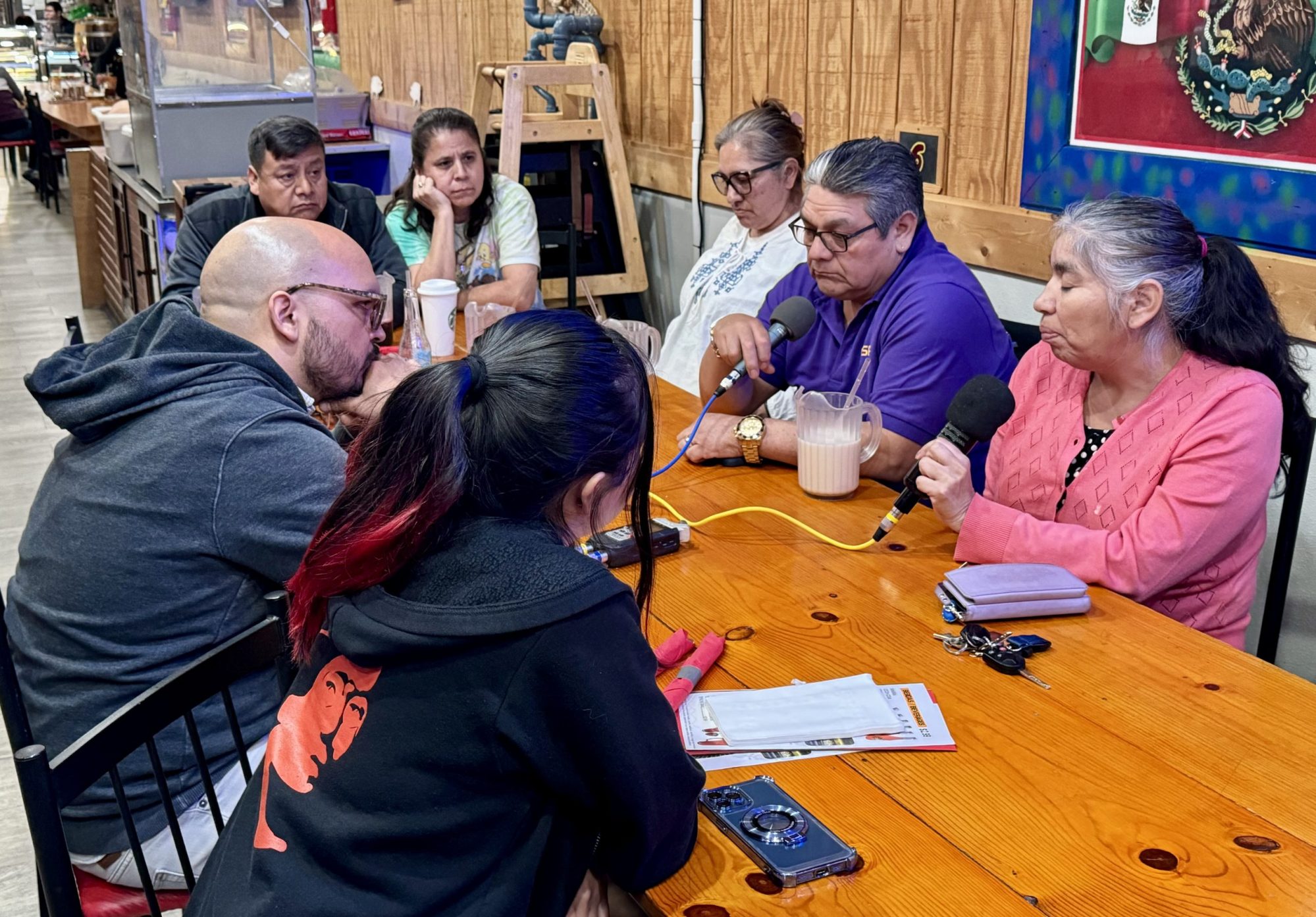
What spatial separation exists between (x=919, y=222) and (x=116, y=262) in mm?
5302

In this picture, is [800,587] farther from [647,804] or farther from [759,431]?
[647,804]

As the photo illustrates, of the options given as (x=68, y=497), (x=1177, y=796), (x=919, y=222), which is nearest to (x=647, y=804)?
(x=1177, y=796)

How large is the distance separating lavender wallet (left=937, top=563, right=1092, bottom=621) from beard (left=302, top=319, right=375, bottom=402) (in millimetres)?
1017

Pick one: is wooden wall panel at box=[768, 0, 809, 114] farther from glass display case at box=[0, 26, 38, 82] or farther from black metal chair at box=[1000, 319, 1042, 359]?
glass display case at box=[0, 26, 38, 82]

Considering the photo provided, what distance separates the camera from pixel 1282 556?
215 cm

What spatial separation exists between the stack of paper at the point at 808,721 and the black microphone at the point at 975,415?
0.46m

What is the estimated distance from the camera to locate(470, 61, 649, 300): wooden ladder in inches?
179

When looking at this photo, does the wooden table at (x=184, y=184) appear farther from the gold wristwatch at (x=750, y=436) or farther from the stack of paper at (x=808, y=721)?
the stack of paper at (x=808, y=721)

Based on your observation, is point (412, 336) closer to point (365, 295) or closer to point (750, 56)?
point (365, 295)

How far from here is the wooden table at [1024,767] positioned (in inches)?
45.8

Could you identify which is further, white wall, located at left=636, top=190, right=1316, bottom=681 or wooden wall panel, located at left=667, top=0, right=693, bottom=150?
wooden wall panel, located at left=667, top=0, right=693, bottom=150

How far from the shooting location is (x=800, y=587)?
6.07 ft

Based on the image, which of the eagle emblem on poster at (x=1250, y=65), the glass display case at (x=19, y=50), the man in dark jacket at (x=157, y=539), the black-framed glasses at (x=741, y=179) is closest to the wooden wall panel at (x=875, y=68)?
the black-framed glasses at (x=741, y=179)

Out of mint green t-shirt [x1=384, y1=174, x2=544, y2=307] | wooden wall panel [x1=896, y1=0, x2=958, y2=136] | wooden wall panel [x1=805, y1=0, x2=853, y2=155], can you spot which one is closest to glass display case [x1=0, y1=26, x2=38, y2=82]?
mint green t-shirt [x1=384, y1=174, x2=544, y2=307]
